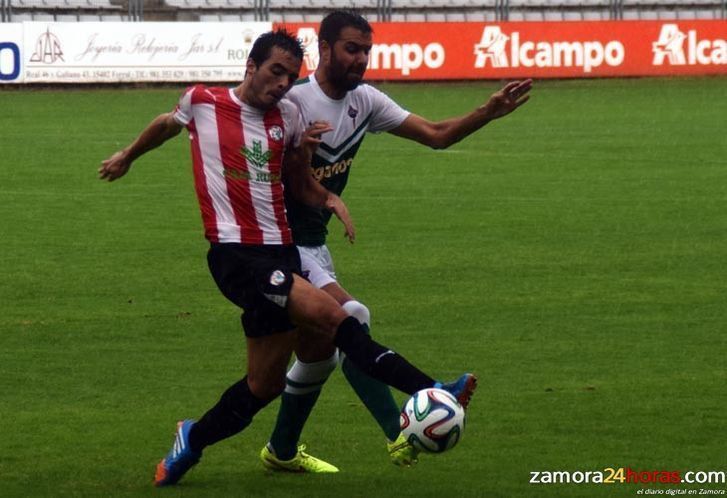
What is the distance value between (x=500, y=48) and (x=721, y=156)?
13581 mm

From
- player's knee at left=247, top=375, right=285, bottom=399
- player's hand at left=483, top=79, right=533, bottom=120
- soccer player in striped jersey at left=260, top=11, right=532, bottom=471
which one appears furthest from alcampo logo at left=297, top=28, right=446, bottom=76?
player's knee at left=247, top=375, right=285, bottom=399

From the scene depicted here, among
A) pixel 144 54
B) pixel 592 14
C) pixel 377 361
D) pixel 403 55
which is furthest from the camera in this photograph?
pixel 592 14

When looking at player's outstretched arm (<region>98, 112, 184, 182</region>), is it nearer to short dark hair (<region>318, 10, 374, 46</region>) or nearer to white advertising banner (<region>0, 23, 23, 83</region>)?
short dark hair (<region>318, 10, 374, 46</region>)

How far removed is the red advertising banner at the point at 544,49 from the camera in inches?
1287

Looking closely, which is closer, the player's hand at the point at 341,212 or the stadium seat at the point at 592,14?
the player's hand at the point at 341,212

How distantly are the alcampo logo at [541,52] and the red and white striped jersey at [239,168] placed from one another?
27.0 metres

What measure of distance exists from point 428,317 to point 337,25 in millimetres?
3727

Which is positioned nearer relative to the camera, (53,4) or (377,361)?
(377,361)

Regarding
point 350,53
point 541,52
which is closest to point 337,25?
point 350,53

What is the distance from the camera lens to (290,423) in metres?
6.64

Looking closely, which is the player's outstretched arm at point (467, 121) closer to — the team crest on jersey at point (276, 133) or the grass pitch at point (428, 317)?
the team crest on jersey at point (276, 133)

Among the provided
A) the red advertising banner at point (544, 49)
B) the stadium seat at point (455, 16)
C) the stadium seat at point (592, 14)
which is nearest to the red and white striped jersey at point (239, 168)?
the red advertising banner at point (544, 49)

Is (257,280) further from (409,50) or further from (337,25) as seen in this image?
(409,50)

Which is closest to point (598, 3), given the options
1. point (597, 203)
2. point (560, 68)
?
point (560, 68)
